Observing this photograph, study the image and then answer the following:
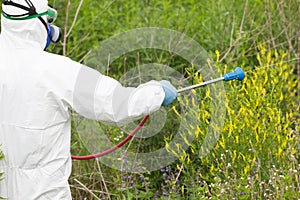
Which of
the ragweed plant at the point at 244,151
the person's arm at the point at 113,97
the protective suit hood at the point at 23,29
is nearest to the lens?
the person's arm at the point at 113,97

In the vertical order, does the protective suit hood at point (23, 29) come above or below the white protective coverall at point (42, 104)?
above

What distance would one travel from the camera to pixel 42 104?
2.78 meters

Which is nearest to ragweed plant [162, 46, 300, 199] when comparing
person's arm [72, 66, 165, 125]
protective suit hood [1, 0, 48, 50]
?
person's arm [72, 66, 165, 125]

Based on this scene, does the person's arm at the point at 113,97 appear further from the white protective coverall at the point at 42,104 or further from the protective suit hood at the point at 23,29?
the protective suit hood at the point at 23,29

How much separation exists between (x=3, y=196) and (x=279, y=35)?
2.72 metres

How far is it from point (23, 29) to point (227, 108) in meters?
1.40

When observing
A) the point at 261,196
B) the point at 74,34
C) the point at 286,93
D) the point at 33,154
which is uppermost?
the point at 74,34

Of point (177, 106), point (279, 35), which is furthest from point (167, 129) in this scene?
point (279, 35)

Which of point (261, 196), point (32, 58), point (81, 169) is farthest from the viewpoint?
point (81, 169)

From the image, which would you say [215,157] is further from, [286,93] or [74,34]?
[74,34]

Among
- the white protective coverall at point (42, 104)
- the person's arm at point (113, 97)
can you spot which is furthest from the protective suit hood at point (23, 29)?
the person's arm at point (113, 97)

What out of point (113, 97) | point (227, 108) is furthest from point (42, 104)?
point (227, 108)

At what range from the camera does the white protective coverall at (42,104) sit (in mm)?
2695

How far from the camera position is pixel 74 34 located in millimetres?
5234
